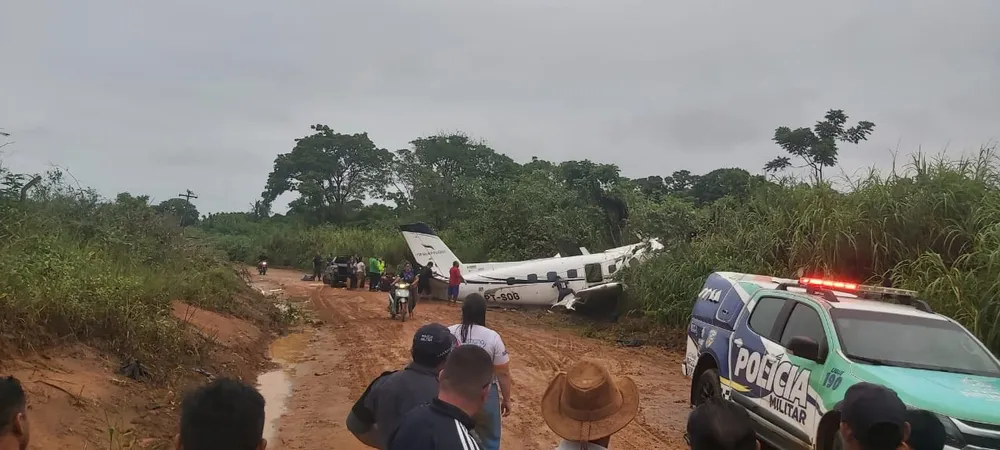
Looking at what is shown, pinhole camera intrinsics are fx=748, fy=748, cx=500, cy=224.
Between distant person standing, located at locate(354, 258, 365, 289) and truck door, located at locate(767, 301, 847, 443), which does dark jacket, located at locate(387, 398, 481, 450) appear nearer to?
truck door, located at locate(767, 301, 847, 443)

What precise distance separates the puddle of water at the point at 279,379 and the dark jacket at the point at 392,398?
10.9ft

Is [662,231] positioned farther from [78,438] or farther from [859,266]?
[78,438]

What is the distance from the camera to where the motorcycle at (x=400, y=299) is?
62.3 ft

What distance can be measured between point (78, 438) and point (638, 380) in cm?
785

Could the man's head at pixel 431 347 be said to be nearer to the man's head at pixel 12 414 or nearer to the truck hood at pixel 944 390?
the man's head at pixel 12 414

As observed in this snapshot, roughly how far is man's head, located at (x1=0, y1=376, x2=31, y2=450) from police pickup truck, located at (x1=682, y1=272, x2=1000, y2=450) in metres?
4.56

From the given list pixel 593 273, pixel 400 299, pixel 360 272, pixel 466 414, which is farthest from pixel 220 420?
pixel 360 272

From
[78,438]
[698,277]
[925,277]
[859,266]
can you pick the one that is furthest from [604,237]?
[78,438]

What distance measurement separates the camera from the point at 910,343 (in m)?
6.61

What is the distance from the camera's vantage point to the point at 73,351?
27.8 feet

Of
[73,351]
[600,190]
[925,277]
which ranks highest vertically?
[600,190]

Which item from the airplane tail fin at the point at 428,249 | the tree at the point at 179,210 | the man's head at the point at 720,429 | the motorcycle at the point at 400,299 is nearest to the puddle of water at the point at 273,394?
the motorcycle at the point at 400,299

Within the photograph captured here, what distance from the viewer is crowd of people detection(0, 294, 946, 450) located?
2406 millimetres

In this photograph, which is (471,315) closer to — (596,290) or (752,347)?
(752,347)
